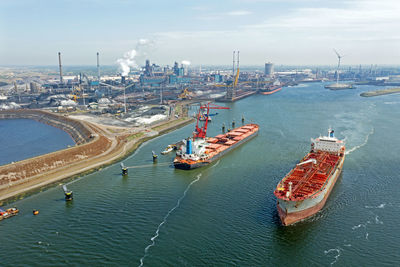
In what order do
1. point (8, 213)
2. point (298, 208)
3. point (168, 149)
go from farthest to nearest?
point (168, 149), point (8, 213), point (298, 208)

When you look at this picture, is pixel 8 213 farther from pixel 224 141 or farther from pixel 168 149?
pixel 224 141

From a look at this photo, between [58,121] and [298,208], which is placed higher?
[58,121]

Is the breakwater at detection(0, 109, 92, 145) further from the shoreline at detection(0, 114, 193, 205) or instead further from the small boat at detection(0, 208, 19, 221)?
the small boat at detection(0, 208, 19, 221)

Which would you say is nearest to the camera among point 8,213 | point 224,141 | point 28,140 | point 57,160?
point 8,213

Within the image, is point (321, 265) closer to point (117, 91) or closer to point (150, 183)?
point (150, 183)

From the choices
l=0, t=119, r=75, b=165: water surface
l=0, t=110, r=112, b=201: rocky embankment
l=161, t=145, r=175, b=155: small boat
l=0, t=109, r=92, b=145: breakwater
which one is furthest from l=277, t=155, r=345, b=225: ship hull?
l=0, t=119, r=75, b=165: water surface

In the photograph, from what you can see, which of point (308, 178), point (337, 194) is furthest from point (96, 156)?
point (337, 194)

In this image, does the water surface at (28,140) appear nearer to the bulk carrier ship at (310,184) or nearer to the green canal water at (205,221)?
the green canal water at (205,221)

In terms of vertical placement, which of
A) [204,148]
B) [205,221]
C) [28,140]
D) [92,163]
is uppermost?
[204,148]

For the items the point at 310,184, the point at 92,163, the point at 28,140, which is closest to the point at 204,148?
the point at 92,163
